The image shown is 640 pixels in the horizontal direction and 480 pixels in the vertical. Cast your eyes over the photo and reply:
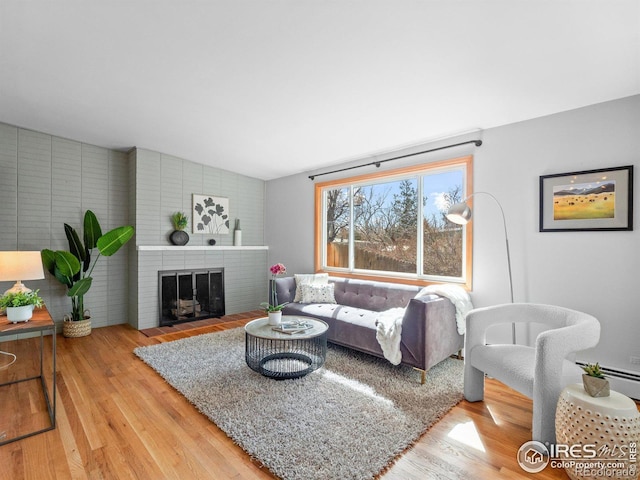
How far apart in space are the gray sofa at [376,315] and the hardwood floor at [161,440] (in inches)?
19.1

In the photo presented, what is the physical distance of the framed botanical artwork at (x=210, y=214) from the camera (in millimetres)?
4961

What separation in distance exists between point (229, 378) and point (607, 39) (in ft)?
11.8

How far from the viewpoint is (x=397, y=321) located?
2895 millimetres

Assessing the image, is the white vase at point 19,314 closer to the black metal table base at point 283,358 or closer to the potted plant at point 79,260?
the black metal table base at point 283,358

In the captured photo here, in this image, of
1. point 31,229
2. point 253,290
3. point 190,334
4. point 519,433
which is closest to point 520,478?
point 519,433

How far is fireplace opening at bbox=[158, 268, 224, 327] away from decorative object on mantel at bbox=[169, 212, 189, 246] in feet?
1.54

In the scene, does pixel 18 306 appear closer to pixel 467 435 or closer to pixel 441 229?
pixel 467 435

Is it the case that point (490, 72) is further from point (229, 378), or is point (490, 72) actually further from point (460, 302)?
point (229, 378)

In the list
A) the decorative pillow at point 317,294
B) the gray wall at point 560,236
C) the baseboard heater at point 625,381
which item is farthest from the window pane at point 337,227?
the baseboard heater at point 625,381

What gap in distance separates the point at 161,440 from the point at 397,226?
128 inches

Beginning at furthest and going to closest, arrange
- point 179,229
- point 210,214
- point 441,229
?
point 210,214 < point 179,229 < point 441,229

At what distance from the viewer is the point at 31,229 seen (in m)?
3.93

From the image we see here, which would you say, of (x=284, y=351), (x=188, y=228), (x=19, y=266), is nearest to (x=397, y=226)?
(x=284, y=351)

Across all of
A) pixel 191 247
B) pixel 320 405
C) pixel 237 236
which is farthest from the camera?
pixel 237 236
